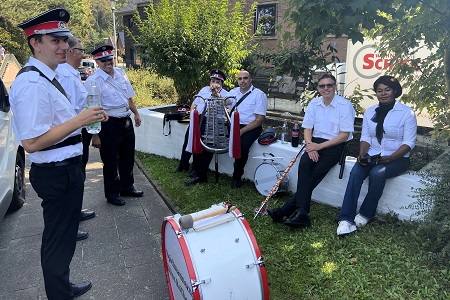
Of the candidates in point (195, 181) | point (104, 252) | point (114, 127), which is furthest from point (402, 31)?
point (104, 252)

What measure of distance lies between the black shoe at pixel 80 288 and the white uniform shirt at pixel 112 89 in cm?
212

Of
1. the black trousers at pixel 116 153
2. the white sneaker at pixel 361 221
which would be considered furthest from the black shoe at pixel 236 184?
the white sneaker at pixel 361 221

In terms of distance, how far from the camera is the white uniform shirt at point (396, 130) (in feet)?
12.9

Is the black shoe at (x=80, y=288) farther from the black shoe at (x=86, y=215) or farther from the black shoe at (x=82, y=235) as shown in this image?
the black shoe at (x=86, y=215)

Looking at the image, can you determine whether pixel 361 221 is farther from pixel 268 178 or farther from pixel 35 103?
pixel 35 103

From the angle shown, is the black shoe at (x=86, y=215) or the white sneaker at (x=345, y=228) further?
the black shoe at (x=86, y=215)

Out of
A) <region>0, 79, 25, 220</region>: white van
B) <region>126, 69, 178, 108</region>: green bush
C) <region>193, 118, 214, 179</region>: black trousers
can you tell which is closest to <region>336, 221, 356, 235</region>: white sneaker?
<region>193, 118, 214, 179</region>: black trousers

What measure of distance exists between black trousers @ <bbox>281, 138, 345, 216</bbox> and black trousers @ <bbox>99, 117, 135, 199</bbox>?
7.15 feet

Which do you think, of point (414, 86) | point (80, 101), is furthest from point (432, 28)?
point (80, 101)

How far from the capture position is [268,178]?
4.92 meters

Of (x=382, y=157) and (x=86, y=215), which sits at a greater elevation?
(x=382, y=157)

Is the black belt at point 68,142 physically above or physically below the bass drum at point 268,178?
above

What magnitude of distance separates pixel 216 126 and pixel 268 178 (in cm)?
102

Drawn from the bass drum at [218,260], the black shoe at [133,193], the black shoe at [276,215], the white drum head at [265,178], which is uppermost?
the bass drum at [218,260]
